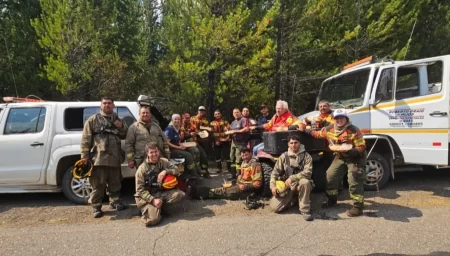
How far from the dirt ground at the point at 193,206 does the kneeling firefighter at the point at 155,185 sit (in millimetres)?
305

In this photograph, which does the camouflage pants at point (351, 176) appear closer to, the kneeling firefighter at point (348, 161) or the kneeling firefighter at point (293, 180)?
the kneeling firefighter at point (348, 161)

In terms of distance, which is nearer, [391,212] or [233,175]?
[391,212]

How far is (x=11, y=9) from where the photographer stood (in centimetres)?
1074

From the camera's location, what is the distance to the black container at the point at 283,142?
535cm

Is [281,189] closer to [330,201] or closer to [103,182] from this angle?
[330,201]

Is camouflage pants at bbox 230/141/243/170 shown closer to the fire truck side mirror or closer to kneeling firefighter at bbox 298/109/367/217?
kneeling firefighter at bbox 298/109/367/217

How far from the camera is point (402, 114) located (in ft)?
18.5

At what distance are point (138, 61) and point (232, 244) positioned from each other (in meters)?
8.39

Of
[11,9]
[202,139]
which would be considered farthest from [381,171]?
[11,9]

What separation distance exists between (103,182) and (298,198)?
2965mm

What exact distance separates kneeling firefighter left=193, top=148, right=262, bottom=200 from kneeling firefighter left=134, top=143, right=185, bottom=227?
88 cm

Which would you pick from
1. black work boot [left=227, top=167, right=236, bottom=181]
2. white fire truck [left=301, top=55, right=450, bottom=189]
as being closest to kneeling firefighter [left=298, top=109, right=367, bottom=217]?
white fire truck [left=301, top=55, right=450, bottom=189]

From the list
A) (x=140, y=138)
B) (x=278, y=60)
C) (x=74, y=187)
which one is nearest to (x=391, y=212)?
(x=140, y=138)

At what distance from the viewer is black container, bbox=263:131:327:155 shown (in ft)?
17.6
